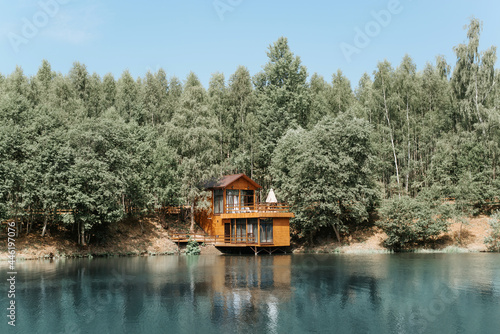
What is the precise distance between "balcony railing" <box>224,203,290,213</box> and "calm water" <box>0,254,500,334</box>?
490 inches

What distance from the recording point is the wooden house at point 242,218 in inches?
1581

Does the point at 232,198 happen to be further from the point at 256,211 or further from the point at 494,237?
the point at 494,237

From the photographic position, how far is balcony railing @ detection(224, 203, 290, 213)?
40.7 m

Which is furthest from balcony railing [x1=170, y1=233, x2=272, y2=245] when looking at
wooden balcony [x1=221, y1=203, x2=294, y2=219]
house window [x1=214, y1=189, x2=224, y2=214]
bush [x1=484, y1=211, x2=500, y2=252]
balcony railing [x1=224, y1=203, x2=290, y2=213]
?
bush [x1=484, y1=211, x2=500, y2=252]

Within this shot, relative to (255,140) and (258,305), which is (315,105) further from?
(258,305)

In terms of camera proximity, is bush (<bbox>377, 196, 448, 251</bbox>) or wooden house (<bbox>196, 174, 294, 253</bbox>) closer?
bush (<bbox>377, 196, 448, 251</bbox>)

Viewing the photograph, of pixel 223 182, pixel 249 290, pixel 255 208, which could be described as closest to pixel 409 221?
pixel 255 208

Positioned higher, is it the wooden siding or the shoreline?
the wooden siding

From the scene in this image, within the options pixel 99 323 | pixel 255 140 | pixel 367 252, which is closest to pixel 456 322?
pixel 99 323

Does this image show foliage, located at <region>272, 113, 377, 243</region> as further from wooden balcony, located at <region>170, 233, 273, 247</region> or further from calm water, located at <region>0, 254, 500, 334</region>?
calm water, located at <region>0, 254, 500, 334</region>

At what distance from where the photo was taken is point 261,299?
1805 centimetres

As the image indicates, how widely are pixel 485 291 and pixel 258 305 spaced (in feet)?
35.7

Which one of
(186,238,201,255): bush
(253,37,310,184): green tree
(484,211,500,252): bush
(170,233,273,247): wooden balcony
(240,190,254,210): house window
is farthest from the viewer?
(253,37,310,184): green tree

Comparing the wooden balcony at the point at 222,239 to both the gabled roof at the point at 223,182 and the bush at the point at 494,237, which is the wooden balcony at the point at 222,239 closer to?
the gabled roof at the point at 223,182
